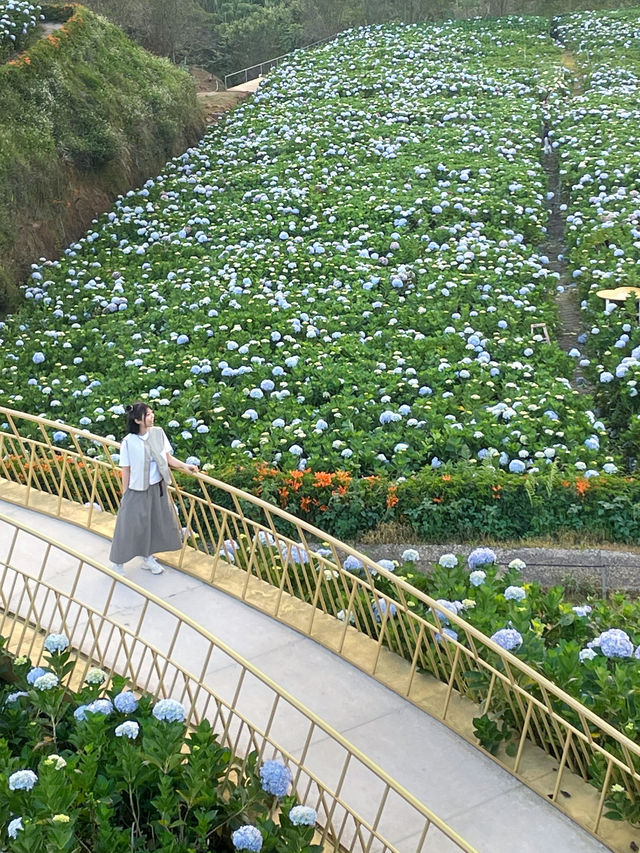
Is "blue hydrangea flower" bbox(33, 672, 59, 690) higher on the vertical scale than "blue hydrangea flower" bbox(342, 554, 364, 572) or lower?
lower

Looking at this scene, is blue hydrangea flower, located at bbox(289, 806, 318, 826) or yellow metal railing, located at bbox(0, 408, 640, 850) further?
yellow metal railing, located at bbox(0, 408, 640, 850)

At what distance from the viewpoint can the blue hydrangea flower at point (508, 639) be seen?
5.04 metres

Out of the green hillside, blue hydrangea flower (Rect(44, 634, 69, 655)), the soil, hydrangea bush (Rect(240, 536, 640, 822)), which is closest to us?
hydrangea bush (Rect(240, 536, 640, 822))

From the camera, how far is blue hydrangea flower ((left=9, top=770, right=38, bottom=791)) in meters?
3.93

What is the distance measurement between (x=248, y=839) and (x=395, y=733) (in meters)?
1.42

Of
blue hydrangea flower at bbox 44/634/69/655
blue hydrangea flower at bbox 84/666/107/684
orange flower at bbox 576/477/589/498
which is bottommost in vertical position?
blue hydrangea flower at bbox 84/666/107/684

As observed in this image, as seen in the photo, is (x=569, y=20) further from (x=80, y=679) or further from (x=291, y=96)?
(x=80, y=679)

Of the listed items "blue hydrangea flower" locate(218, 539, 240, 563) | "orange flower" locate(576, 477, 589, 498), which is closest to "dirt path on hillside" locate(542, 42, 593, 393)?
"orange flower" locate(576, 477, 589, 498)

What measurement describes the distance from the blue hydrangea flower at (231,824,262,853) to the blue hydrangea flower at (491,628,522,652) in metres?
1.83

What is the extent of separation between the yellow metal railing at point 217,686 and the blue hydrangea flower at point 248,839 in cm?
37

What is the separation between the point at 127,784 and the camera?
4156 millimetres

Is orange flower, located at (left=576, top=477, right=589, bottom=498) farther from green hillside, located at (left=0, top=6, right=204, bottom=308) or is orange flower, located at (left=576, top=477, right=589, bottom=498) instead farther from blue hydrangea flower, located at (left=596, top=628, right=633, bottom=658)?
green hillside, located at (left=0, top=6, right=204, bottom=308)

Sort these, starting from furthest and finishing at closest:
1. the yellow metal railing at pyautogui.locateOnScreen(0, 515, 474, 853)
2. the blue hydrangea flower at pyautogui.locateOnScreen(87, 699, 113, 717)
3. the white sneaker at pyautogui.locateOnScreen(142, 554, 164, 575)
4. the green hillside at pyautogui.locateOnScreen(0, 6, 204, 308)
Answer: the green hillside at pyautogui.locateOnScreen(0, 6, 204, 308) < the white sneaker at pyautogui.locateOnScreen(142, 554, 164, 575) < the blue hydrangea flower at pyautogui.locateOnScreen(87, 699, 113, 717) < the yellow metal railing at pyautogui.locateOnScreen(0, 515, 474, 853)

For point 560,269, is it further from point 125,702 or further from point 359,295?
point 125,702
